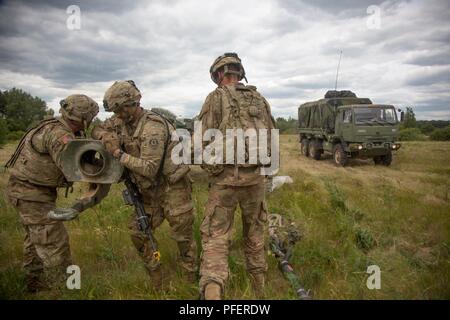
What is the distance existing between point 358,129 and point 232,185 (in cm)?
908

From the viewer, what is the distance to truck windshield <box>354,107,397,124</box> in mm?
11000

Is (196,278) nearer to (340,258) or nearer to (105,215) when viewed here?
(340,258)

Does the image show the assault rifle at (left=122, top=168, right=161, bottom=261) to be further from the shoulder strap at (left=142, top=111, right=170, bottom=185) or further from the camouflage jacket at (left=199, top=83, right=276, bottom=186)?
the camouflage jacket at (left=199, top=83, right=276, bottom=186)

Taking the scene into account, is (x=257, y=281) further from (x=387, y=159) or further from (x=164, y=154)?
(x=387, y=159)

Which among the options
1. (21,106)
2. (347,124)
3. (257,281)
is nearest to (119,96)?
(257,281)

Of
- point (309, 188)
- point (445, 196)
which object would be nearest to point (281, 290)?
point (309, 188)

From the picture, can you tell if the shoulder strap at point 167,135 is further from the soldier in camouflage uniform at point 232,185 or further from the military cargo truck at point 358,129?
the military cargo truck at point 358,129

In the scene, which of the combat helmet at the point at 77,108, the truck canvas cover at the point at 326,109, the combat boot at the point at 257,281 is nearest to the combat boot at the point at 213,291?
the combat boot at the point at 257,281

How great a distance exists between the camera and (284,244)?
373 centimetres

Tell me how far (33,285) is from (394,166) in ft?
35.7

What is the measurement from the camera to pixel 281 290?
305 centimetres

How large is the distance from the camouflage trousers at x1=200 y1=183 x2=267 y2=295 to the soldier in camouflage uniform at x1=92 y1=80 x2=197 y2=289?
0.35 meters

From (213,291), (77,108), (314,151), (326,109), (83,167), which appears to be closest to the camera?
(213,291)

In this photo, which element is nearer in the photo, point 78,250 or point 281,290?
point 281,290
